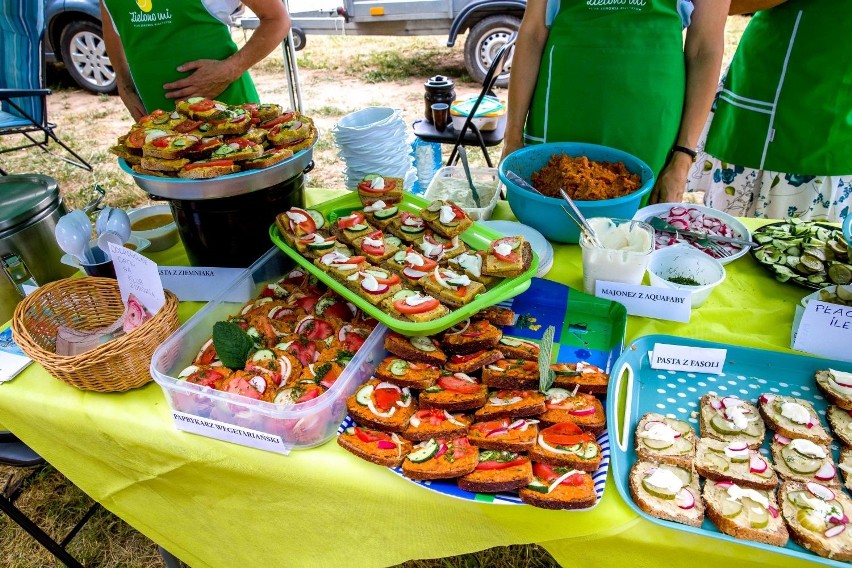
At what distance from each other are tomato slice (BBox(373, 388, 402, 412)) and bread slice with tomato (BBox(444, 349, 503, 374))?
16 centimetres

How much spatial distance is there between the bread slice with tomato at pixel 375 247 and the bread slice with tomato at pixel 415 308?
0.23 m

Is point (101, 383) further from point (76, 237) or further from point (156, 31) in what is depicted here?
point (156, 31)

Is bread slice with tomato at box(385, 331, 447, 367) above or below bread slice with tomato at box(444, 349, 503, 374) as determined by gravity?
above

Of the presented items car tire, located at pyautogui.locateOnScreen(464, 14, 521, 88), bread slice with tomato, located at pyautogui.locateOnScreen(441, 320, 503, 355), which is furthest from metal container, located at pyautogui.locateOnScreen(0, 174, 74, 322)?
car tire, located at pyautogui.locateOnScreen(464, 14, 521, 88)

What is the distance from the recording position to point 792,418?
1244 mm

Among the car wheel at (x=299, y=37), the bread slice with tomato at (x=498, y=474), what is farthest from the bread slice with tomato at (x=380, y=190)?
the car wheel at (x=299, y=37)

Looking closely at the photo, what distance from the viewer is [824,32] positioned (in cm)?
228

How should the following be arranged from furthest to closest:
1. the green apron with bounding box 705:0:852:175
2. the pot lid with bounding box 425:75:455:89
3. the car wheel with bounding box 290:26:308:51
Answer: the car wheel with bounding box 290:26:308:51 < the pot lid with bounding box 425:75:455:89 < the green apron with bounding box 705:0:852:175

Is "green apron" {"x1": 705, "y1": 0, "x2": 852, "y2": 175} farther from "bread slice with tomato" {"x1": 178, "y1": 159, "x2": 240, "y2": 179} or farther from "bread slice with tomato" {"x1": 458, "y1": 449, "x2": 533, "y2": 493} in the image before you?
"bread slice with tomato" {"x1": 178, "y1": 159, "x2": 240, "y2": 179}

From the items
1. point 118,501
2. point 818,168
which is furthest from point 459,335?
point 818,168

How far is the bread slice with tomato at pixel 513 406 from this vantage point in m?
1.27

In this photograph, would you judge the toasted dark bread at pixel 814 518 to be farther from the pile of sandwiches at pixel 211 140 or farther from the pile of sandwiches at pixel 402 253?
the pile of sandwiches at pixel 211 140

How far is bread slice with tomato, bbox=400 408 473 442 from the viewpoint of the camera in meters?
1.24

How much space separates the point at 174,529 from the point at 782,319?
1935 millimetres
